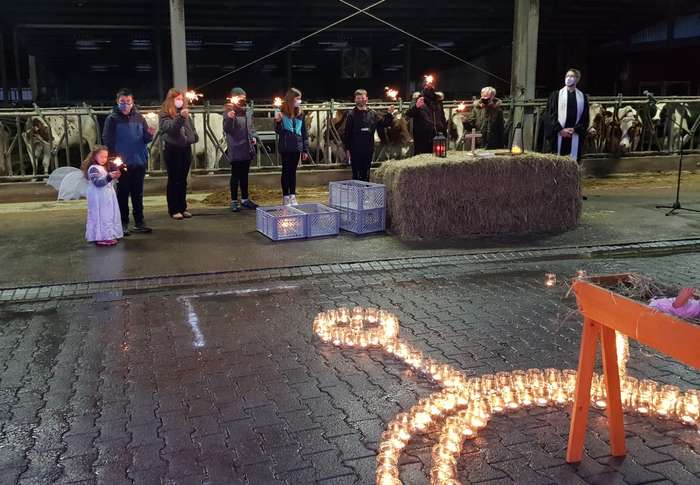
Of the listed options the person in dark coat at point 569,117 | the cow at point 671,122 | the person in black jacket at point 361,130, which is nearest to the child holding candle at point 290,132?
the person in black jacket at point 361,130

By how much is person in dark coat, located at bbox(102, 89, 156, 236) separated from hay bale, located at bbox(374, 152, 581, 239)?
126 inches

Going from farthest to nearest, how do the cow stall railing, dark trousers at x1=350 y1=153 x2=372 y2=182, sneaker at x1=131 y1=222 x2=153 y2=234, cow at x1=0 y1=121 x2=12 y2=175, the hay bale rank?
the cow stall railing → cow at x1=0 y1=121 x2=12 y2=175 → dark trousers at x1=350 y1=153 x2=372 y2=182 → sneaker at x1=131 y1=222 x2=153 y2=234 → the hay bale

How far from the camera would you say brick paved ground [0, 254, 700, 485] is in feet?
12.0

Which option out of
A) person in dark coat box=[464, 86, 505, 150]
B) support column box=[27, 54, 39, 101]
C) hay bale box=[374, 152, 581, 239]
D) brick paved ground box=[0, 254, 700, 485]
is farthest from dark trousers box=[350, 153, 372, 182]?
support column box=[27, 54, 39, 101]

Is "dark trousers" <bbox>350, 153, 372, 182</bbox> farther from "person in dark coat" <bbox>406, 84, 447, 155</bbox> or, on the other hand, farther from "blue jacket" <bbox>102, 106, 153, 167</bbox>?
"blue jacket" <bbox>102, 106, 153, 167</bbox>

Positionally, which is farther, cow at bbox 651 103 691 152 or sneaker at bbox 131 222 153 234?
cow at bbox 651 103 691 152

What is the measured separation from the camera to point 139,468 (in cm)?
364

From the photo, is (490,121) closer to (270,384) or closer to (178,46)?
(178,46)

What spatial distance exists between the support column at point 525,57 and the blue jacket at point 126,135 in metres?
8.58

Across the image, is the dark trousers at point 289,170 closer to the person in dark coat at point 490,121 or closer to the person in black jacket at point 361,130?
the person in black jacket at point 361,130

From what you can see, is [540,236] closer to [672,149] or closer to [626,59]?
[672,149]

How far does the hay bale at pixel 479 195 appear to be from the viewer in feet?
29.4

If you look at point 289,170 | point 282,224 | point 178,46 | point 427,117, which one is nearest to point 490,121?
point 427,117

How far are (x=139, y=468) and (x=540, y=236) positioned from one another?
6859mm
